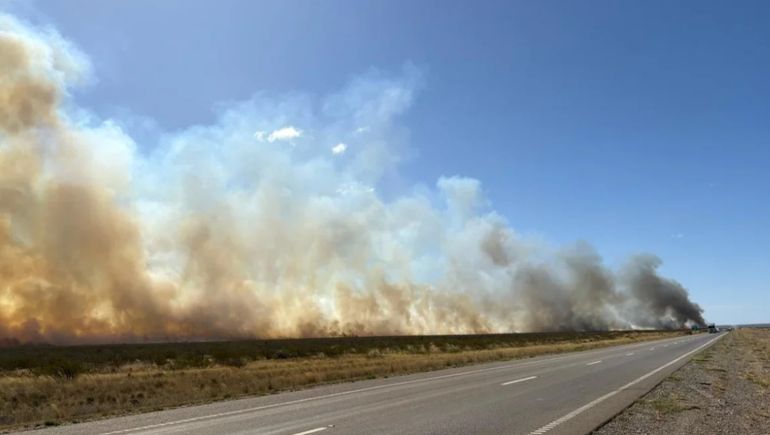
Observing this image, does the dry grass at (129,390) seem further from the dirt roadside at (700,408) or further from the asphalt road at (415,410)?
the dirt roadside at (700,408)

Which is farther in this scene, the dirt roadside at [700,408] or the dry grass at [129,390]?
the dry grass at [129,390]

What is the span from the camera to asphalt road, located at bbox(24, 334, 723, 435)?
9.73 meters

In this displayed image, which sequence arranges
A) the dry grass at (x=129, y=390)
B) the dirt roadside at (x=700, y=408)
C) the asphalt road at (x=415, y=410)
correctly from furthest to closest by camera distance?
the dry grass at (x=129, y=390) → the asphalt road at (x=415, y=410) → the dirt roadside at (x=700, y=408)

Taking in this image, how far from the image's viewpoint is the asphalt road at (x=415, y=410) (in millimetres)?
9734

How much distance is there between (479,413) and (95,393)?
13731 millimetres

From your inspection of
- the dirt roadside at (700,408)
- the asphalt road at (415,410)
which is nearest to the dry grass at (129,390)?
the asphalt road at (415,410)

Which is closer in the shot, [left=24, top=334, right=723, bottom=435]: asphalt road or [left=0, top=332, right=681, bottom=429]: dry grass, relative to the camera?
[left=24, top=334, right=723, bottom=435]: asphalt road

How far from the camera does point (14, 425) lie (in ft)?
37.2

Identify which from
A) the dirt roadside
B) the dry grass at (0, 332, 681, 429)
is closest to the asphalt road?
the dirt roadside

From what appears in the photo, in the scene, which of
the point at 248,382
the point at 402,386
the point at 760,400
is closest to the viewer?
the point at 760,400

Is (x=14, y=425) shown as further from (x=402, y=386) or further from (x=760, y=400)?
(x=760, y=400)

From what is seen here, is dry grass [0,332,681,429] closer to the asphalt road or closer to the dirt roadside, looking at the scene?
the asphalt road

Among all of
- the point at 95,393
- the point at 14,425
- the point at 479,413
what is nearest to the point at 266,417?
the point at 479,413

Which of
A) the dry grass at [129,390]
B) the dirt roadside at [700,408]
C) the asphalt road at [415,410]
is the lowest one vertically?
the dirt roadside at [700,408]
